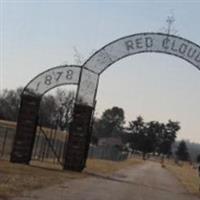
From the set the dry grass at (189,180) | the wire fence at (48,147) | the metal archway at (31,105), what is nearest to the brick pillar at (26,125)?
the metal archway at (31,105)

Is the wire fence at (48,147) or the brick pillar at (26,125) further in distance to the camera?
the wire fence at (48,147)

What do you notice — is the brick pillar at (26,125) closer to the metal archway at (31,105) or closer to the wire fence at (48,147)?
the metal archway at (31,105)

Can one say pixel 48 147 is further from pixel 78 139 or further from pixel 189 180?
pixel 78 139

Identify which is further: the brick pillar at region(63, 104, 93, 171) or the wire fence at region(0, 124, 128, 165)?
the wire fence at region(0, 124, 128, 165)

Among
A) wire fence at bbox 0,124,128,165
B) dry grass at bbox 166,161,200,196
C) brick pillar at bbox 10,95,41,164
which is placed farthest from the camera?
wire fence at bbox 0,124,128,165

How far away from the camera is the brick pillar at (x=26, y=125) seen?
1249 inches

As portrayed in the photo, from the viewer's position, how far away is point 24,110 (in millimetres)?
31812

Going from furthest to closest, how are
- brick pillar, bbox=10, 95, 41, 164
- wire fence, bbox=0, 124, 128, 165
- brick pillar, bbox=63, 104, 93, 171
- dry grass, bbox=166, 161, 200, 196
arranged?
wire fence, bbox=0, 124, 128, 165 → brick pillar, bbox=10, 95, 41, 164 → brick pillar, bbox=63, 104, 93, 171 → dry grass, bbox=166, 161, 200, 196

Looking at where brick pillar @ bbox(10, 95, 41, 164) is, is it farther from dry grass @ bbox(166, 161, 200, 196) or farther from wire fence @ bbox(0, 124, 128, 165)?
dry grass @ bbox(166, 161, 200, 196)

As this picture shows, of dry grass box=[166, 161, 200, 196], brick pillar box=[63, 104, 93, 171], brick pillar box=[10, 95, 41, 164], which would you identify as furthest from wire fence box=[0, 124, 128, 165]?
dry grass box=[166, 161, 200, 196]

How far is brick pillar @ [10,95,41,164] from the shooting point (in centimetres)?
3172

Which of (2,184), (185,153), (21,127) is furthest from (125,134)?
(2,184)

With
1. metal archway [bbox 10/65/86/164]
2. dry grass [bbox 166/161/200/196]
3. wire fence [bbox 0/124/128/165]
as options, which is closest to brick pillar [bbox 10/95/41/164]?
metal archway [bbox 10/65/86/164]

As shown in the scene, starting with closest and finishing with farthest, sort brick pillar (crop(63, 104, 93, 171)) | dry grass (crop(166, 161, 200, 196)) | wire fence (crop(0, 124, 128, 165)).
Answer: dry grass (crop(166, 161, 200, 196)), brick pillar (crop(63, 104, 93, 171)), wire fence (crop(0, 124, 128, 165))
